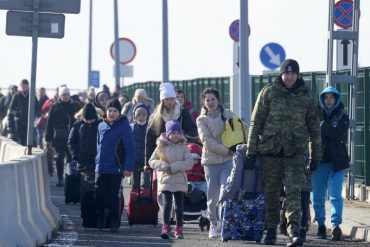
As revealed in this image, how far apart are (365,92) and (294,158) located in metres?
8.88

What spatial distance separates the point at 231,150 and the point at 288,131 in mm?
1566

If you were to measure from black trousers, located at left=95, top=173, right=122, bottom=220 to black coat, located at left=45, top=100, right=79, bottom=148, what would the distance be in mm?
8790

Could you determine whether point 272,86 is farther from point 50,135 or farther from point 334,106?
point 50,135

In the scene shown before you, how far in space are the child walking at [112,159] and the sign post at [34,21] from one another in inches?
80.2

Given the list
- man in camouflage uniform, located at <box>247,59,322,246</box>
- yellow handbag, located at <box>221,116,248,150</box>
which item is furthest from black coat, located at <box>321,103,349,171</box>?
man in camouflage uniform, located at <box>247,59,322,246</box>

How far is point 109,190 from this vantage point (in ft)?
64.6

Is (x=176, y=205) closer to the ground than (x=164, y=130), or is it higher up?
closer to the ground

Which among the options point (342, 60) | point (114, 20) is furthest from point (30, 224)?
point (114, 20)

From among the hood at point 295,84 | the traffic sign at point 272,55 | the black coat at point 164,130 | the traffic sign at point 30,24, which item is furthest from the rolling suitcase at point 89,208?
the traffic sign at point 272,55

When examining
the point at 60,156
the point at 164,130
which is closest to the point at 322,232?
the point at 164,130

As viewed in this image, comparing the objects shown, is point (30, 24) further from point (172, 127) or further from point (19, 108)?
point (19, 108)

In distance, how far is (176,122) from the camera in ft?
62.3

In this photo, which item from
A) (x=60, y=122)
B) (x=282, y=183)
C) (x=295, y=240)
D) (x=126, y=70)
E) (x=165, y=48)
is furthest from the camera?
(x=126, y=70)

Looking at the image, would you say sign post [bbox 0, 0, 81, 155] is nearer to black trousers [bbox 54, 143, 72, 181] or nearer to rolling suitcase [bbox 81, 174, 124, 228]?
rolling suitcase [bbox 81, 174, 124, 228]
